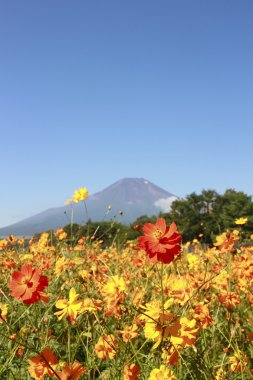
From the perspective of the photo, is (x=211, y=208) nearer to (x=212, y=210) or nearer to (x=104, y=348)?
(x=212, y=210)

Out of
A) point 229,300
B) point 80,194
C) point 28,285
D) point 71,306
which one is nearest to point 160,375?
point 71,306

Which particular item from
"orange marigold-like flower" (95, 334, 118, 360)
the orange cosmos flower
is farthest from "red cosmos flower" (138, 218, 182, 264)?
"orange marigold-like flower" (95, 334, 118, 360)

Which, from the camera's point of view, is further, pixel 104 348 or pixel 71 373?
pixel 104 348

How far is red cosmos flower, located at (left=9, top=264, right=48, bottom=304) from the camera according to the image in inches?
58.5

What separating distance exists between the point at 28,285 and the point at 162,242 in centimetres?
51

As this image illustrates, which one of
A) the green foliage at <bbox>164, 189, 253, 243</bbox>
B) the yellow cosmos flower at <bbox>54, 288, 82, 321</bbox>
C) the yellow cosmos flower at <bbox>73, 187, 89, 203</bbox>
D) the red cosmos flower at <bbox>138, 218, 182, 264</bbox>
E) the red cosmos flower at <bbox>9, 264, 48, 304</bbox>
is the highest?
the yellow cosmos flower at <bbox>73, 187, 89, 203</bbox>

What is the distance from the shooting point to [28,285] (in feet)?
4.99

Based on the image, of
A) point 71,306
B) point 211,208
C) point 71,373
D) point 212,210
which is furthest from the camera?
point 212,210

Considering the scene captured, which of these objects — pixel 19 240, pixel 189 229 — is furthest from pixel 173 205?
pixel 19 240

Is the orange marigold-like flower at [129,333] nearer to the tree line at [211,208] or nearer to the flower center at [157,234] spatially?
the flower center at [157,234]

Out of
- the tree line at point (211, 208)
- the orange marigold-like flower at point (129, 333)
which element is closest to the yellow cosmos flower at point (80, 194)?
the orange marigold-like flower at point (129, 333)

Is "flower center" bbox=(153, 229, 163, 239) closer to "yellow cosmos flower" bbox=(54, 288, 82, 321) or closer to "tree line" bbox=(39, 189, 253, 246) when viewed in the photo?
"yellow cosmos flower" bbox=(54, 288, 82, 321)

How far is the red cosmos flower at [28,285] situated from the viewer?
1.49m

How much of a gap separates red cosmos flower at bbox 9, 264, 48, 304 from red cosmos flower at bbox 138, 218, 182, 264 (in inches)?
15.3
